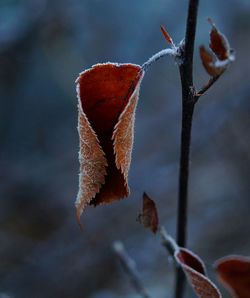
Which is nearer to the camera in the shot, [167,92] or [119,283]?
[119,283]

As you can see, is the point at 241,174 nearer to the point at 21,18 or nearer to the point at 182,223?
the point at 21,18

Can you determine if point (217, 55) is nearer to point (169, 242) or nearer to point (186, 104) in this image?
point (186, 104)

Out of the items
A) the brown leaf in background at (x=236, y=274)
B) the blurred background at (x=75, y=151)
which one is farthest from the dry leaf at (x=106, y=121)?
the blurred background at (x=75, y=151)

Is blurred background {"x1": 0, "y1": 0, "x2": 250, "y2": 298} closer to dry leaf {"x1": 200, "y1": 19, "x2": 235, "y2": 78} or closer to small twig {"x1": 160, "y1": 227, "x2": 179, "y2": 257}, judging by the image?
small twig {"x1": 160, "y1": 227, "x2": 179, "y2": 257}

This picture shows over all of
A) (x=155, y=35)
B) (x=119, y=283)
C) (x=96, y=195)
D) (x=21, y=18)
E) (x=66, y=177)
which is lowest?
(x=119, y=283)

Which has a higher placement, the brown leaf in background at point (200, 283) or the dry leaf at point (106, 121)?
the dry leaf at point (106, 121)

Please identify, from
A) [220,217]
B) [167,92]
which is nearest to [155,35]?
[167,92]

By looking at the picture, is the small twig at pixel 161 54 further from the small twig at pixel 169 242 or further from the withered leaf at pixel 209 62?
the small twig at pixel 169 242

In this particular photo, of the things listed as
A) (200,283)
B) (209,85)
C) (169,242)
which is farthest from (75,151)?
(209,85)
